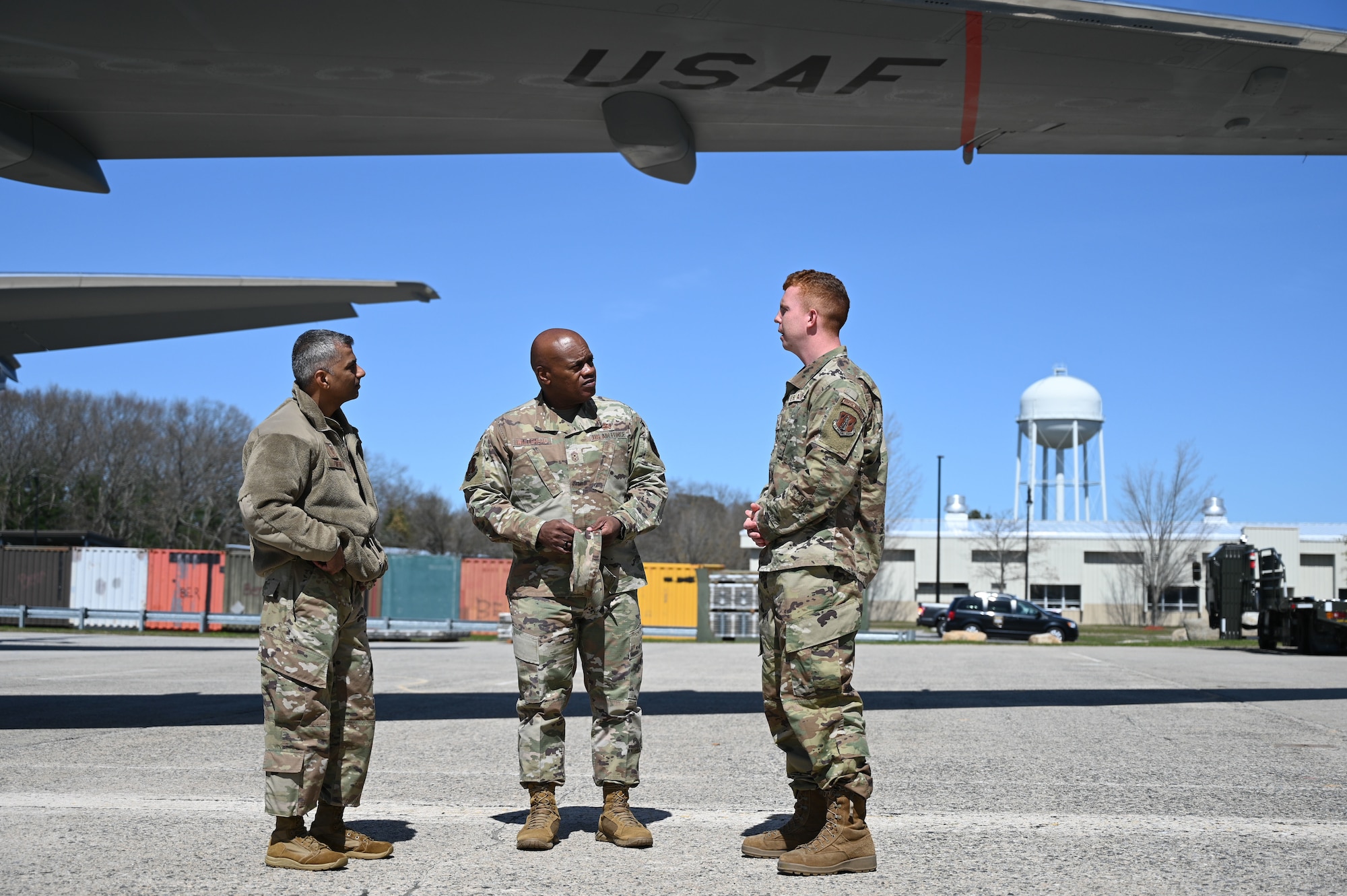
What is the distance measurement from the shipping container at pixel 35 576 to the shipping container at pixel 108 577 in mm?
226

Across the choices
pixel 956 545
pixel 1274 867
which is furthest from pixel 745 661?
pixel 956 545

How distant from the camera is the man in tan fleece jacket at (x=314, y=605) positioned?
3.78 metres

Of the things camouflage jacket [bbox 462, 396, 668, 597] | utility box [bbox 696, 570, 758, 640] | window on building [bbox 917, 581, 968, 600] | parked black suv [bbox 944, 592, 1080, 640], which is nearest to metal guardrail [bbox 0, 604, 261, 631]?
utility box [bbox 696, 570, 758, 640]

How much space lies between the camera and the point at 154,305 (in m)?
10.8

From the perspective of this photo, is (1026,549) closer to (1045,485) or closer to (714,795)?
(1045,485)

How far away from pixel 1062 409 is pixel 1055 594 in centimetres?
1212

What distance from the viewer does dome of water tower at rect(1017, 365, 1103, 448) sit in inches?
2672

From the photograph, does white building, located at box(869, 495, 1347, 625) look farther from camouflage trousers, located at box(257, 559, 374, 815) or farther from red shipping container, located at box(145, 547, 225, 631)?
camouflage trousers, located at box(257, 559, 374, 815)

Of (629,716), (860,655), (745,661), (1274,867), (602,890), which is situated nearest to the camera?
(602,890)

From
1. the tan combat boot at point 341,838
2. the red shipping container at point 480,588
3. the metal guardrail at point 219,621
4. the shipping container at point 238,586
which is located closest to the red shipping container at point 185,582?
the shipping container at point 238,586

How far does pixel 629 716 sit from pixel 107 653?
15835 mm

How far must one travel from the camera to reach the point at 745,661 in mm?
16781

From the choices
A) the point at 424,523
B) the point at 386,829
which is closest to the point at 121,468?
the point at 424,523

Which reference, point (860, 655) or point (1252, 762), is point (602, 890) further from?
point (860, 655)
